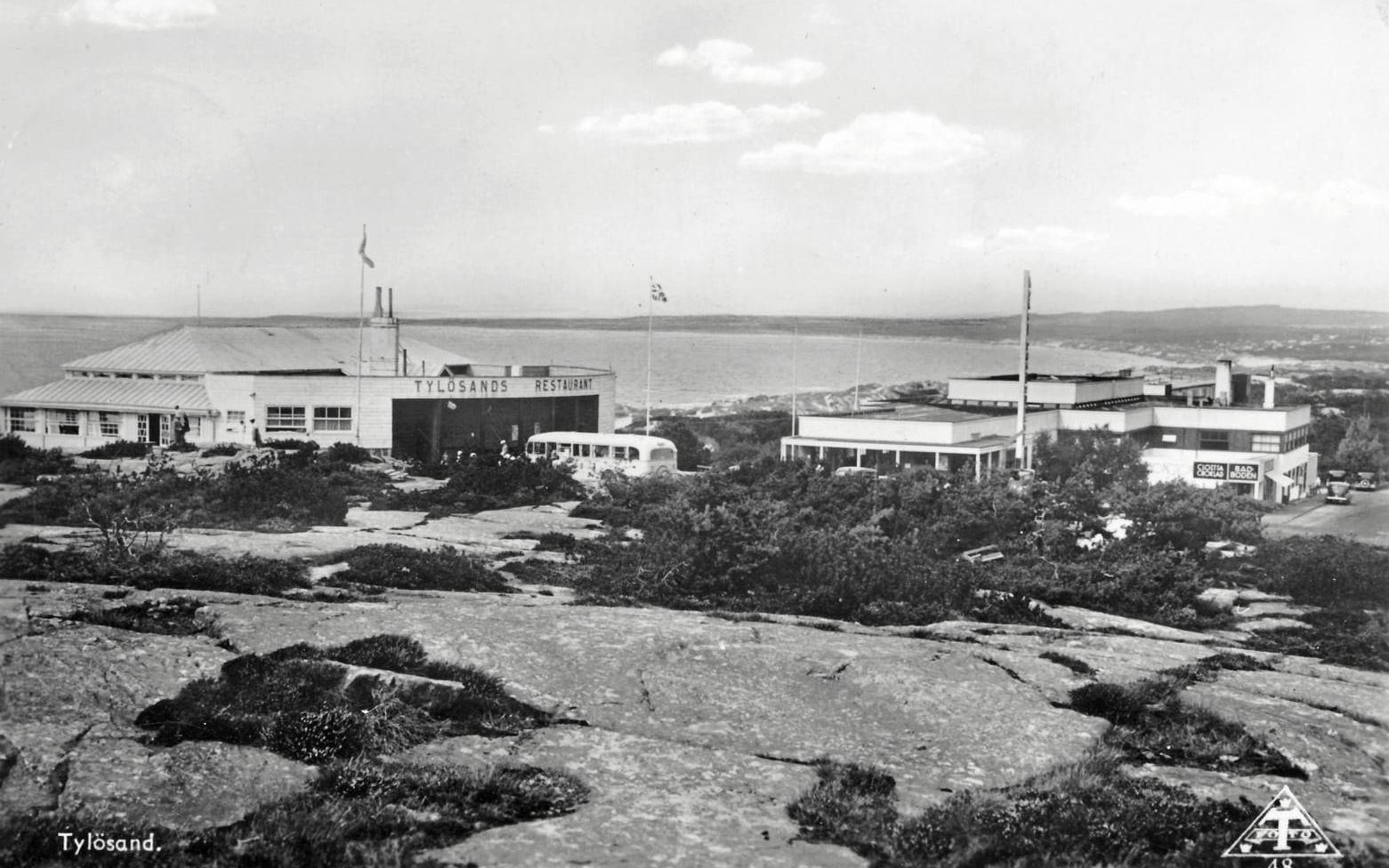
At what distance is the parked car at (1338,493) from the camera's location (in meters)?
14.2

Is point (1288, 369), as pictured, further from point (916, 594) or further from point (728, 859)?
point (728, 859)

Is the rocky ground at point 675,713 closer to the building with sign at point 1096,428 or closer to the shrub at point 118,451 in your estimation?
the shrub at point 118,451

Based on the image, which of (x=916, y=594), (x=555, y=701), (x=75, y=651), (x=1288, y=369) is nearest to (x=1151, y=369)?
(x=1288, y=369)

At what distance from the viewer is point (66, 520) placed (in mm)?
11219

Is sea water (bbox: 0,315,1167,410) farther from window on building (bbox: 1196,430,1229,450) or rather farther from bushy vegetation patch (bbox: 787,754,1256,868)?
bushy vegetation patch (bbox: 787,754,1256,868)

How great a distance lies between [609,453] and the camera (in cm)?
1834

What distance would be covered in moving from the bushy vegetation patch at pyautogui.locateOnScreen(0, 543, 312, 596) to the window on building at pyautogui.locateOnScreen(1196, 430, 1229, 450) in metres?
11.1

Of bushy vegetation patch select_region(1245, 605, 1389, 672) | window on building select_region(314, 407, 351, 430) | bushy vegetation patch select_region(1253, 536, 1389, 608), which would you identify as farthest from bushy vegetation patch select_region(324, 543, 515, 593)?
bushy vegetation patch select_region(1253, 536, 1389, 608)

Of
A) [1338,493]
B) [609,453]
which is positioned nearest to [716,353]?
[609,453]

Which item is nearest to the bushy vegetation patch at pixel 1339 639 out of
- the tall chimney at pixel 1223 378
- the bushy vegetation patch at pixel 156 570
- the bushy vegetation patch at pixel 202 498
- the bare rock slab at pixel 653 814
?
the bare rock slab at pixel 653 814

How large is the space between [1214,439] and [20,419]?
47.6 feet

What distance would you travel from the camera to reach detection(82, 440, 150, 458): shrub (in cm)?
1261

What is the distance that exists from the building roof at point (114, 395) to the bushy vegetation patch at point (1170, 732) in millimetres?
11115

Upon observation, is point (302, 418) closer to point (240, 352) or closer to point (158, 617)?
point (240, 352)
